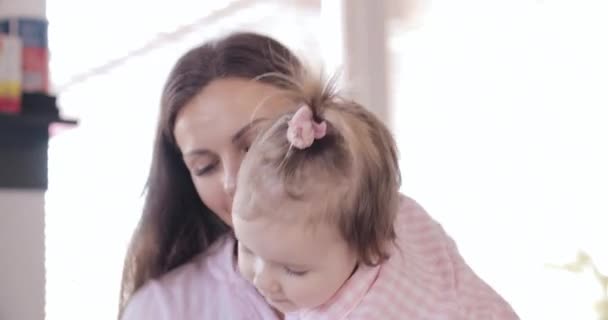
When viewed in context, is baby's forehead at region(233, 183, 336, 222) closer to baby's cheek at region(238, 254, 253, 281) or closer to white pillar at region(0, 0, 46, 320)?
baby's cheek at region(238, 254, 253, 281)

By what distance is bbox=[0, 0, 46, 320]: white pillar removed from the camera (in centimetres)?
162

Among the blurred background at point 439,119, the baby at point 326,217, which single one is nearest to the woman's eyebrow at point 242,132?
the baby at point 326,217

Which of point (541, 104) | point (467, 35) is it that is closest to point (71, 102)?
point (467, 35)

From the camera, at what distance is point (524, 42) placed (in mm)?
2348

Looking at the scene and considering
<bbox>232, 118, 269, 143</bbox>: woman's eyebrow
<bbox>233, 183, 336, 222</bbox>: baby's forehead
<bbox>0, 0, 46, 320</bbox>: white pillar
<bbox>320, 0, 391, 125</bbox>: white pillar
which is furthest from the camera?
<bbox>320, 0, 391, 125</bbox>: white pillar

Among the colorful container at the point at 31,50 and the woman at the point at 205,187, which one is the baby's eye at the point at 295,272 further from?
the colorful container at the point at 31,50

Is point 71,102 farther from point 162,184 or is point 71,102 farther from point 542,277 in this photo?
point 542,277

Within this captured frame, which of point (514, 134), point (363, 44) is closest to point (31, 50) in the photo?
point (363, 44)

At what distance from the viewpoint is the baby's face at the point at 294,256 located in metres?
1.10

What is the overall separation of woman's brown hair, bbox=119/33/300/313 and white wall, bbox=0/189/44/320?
0.18 metres

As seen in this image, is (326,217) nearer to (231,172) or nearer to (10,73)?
(231,172)

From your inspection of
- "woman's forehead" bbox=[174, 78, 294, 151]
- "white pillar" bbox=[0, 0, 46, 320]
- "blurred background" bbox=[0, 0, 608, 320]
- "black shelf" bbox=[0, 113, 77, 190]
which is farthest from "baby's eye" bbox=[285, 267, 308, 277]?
"blurred background" bbox=[0, 0, 608, 320]

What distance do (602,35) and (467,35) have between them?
1.32 feet

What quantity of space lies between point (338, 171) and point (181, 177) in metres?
0.53
